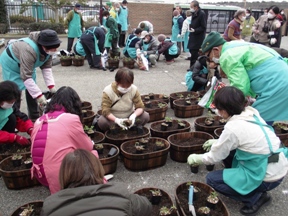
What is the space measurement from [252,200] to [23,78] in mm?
2957

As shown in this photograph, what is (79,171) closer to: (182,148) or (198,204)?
(198,204)

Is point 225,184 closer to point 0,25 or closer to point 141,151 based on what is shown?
point 141,151

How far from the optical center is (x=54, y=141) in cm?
206

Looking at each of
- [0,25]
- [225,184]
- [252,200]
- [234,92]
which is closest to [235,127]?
[234,92]

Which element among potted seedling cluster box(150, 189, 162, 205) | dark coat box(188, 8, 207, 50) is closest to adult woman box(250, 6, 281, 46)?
dark coat box(188, 8, 207, 50)

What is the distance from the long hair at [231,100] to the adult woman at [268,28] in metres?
4.56

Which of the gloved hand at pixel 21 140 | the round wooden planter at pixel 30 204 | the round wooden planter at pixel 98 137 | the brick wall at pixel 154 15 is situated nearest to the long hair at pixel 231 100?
the round wooden planter at pixel 98 137

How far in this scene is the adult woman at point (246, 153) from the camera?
7.33 ft

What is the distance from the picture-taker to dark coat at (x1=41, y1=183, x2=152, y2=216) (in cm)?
133

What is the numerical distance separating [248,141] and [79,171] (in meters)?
1.45

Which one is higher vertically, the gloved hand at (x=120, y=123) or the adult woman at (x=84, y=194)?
the adult woman at (x=84, y=194)

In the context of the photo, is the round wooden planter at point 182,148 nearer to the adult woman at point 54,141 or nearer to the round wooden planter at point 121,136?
the round wooden planter at point 121,136

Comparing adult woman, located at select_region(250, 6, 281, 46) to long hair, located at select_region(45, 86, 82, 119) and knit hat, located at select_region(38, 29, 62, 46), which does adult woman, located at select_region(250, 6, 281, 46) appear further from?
long hair, located at select_region(45, 86, 82, 119)

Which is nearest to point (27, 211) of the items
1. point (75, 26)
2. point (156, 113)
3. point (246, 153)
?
point (246, 153)
